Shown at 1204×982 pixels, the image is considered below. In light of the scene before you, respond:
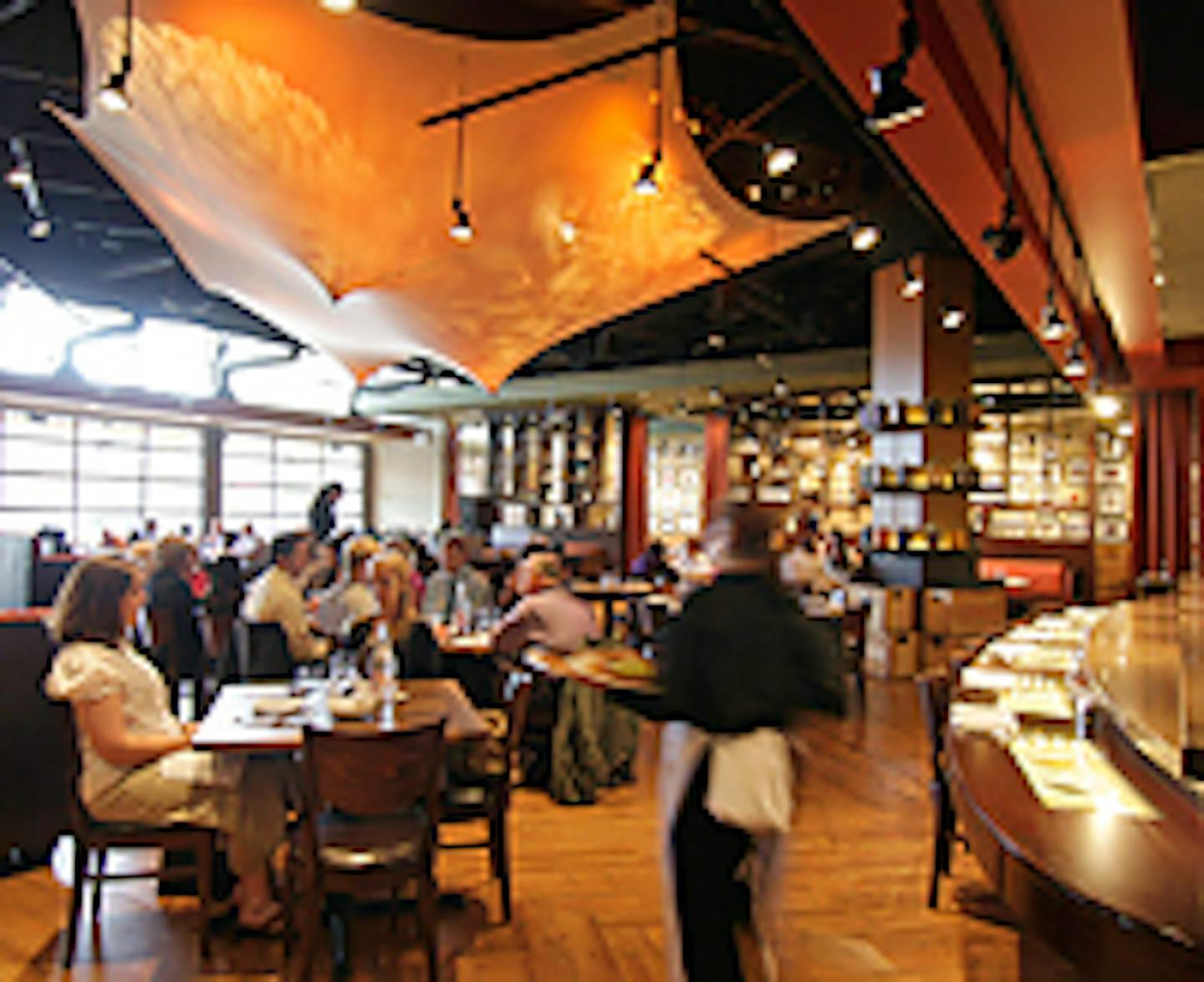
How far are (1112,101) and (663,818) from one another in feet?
12.8

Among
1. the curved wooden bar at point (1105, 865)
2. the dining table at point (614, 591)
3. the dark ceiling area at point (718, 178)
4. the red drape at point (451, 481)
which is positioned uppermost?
the dark ceiling area at point (718, 178)

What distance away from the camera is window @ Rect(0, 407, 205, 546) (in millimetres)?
14625

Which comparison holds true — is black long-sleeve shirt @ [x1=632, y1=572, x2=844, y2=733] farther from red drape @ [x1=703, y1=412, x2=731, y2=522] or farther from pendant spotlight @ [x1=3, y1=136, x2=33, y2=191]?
red drape @ [x1=703, y1=412, x2=731, y2=522]

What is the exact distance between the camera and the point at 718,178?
6.42 metres

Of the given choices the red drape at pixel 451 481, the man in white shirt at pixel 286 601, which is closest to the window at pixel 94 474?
the red drape at pixel 451 481

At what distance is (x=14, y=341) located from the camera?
13.9 metres

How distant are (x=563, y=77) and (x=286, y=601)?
333cm

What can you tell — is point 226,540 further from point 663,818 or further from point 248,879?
point 663,818

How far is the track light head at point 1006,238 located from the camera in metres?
4.69

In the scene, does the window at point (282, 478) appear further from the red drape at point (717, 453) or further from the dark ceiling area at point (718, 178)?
the red drape at point (717, 453)

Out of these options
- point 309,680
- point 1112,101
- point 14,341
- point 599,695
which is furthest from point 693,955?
point 14,341

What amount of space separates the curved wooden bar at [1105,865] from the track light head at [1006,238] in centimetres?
282

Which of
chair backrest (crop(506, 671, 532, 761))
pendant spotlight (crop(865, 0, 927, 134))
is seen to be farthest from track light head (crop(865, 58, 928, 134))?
chair backrest (crop(506, 671, 532, 761))

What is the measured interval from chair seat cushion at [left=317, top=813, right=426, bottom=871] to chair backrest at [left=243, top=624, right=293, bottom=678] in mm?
2023
